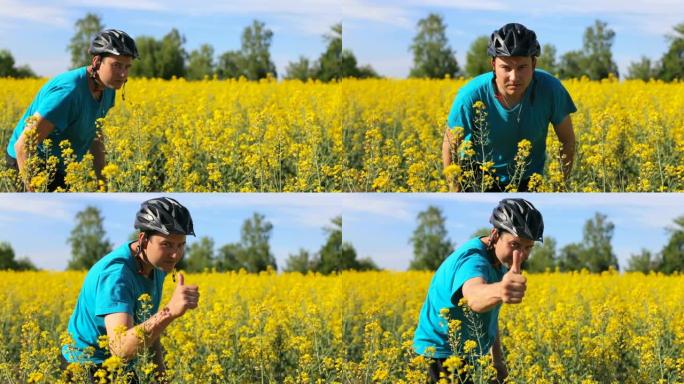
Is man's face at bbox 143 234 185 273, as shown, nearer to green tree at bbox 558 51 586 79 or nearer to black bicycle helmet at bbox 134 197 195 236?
black bicycle helmet at bbox 134 197 195 236

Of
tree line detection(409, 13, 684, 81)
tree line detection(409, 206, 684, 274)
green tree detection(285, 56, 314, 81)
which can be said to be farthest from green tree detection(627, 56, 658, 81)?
green tree detection(285, 56, 314, 81)

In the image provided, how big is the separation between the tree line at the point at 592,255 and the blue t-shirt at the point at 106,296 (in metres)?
3.45

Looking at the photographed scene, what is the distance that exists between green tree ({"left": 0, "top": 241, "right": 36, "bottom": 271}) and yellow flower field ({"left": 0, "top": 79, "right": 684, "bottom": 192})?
1167 mm

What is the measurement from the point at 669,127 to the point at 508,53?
10.0 feet

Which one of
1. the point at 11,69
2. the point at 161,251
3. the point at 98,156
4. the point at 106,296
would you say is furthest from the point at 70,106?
the point at 11,69

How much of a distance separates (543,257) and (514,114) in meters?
3.53

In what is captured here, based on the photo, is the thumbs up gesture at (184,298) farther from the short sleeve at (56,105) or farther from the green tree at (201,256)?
the green tree at (201,256)

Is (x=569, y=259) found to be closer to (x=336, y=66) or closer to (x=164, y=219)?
(x=336, y=66)

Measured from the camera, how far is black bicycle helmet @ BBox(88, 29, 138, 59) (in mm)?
8164

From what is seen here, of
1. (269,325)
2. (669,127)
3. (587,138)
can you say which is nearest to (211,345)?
(269,325)

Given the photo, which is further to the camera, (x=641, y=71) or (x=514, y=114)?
(x=641, y=71)

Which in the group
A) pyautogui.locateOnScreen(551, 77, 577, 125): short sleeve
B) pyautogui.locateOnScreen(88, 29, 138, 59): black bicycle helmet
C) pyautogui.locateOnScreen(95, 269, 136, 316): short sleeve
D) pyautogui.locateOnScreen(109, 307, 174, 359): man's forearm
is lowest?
pyautogui.locateOnScreen(109, 307, 174, 359): man's forearm

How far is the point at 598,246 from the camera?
37.7 feet

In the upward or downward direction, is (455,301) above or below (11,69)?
below
